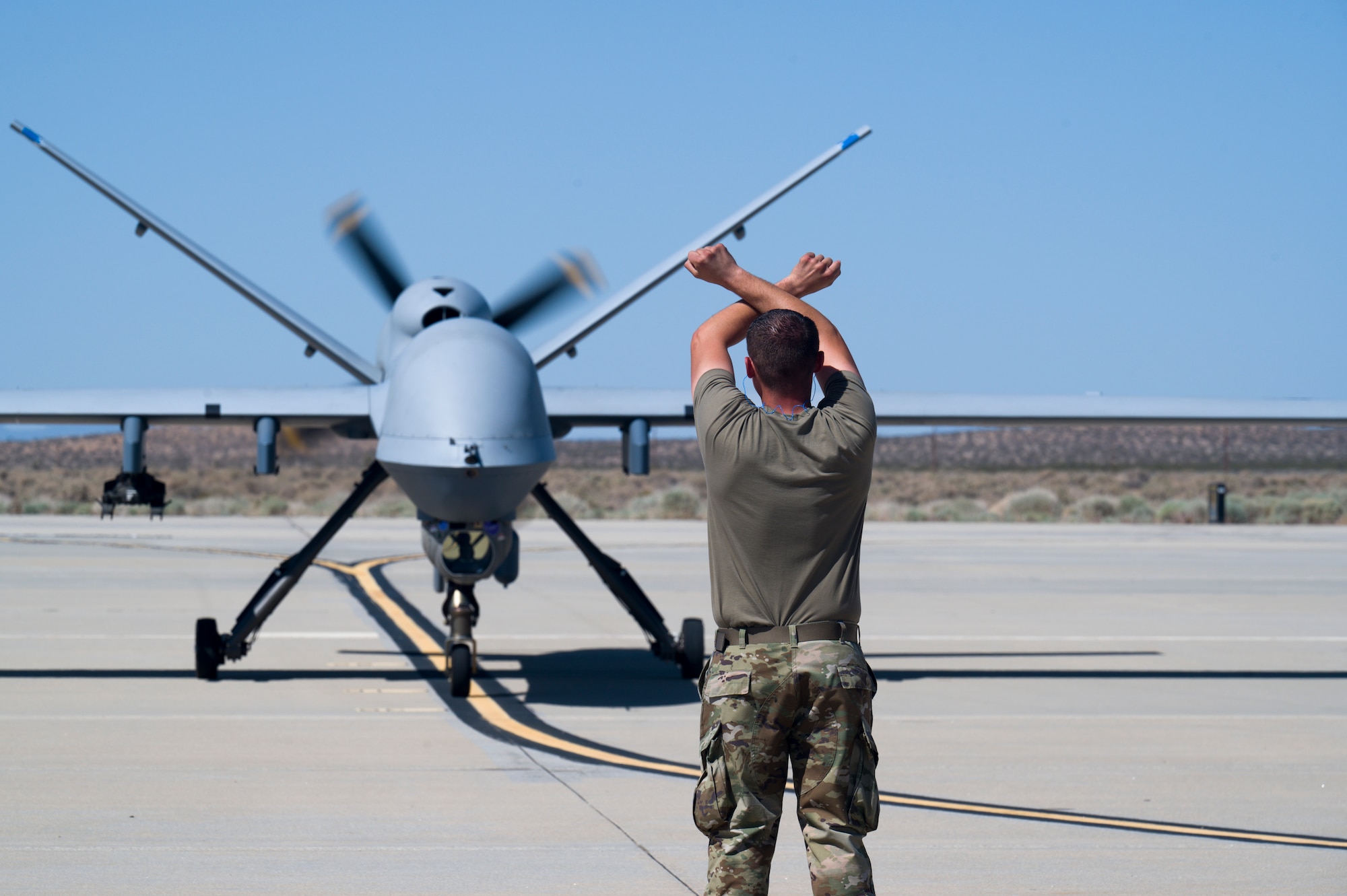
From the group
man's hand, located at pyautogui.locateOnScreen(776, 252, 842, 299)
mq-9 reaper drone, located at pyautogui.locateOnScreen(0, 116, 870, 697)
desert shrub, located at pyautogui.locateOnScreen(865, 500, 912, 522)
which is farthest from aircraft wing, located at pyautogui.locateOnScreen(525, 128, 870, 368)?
desert shrub, located at pyautogui.locateOnScreen(865, 500, 912, 522)

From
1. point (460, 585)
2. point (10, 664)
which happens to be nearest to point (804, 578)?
point (460, 585)

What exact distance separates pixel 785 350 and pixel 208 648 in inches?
343

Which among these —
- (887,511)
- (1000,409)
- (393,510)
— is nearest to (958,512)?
(887,511)

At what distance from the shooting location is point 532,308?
12.3 m

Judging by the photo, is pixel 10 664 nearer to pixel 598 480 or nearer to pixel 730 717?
pixel 730 717

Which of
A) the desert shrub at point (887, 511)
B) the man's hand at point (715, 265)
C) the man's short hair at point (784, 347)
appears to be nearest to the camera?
the man's short hair at point (784, 347)

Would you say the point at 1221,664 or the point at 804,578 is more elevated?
the point at 804,578

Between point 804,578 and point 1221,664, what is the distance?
10860 millimetres

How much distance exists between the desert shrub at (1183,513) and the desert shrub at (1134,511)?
48 centimetres

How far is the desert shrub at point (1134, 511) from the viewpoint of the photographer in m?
51.7

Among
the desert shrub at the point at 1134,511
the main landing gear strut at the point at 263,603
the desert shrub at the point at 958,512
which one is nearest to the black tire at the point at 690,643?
the main landing gear strut at the point at 263,603

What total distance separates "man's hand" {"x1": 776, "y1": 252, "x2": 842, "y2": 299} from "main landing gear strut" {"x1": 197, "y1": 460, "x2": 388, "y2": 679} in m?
7.40

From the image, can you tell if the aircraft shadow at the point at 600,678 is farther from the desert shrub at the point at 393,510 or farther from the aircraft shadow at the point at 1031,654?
the desert shrub at the point at 393,510

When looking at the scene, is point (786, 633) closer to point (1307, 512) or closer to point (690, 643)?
point (690, 643)
